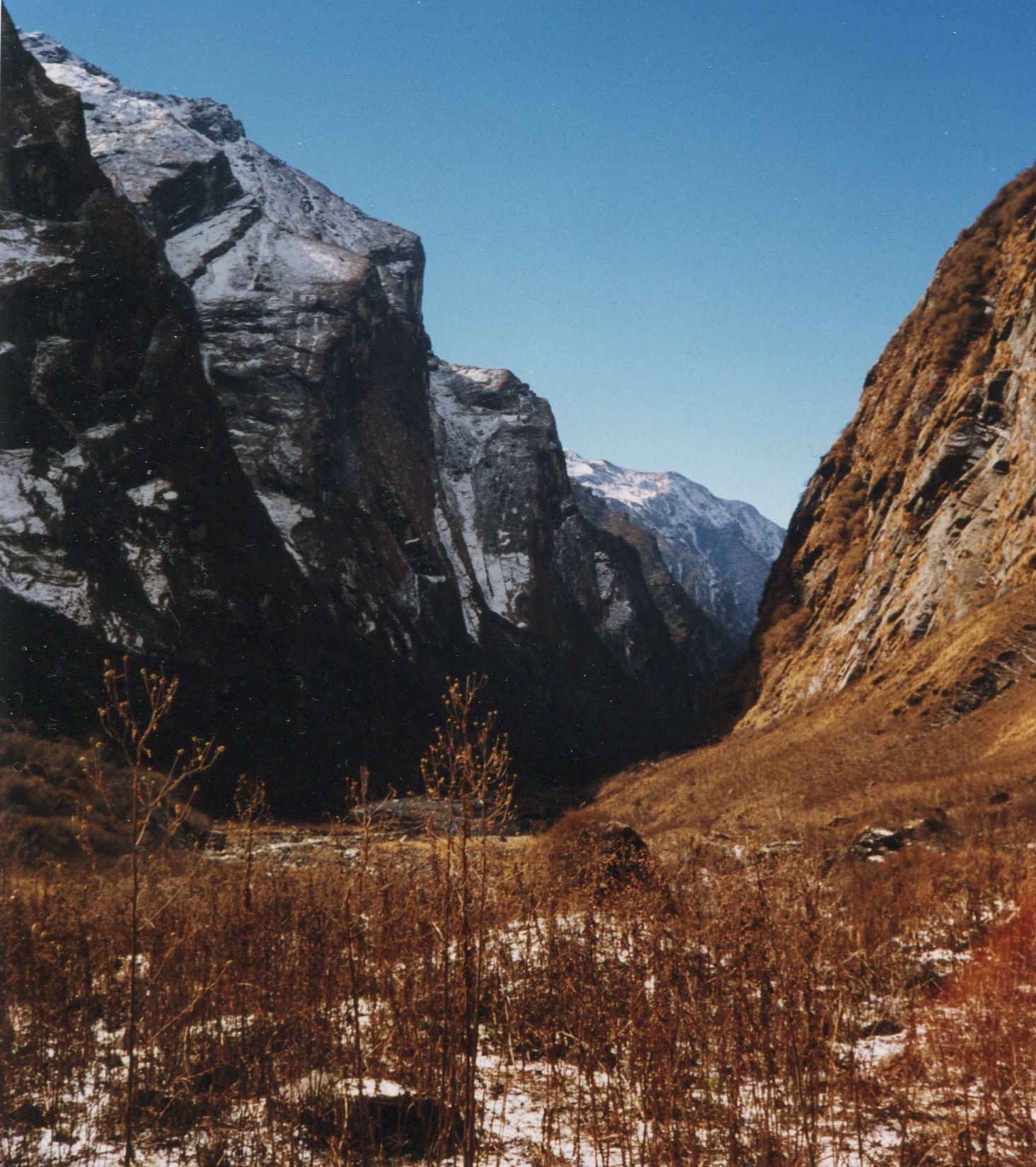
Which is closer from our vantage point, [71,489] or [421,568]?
Result: [71,489]

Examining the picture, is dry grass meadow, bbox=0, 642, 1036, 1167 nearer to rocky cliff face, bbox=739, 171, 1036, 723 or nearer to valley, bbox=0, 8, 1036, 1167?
valley, bbox=0, 8, 1036, 1167

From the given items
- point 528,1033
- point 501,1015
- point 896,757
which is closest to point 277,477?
point 896,757

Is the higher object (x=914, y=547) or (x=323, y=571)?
(x=323, y=571)

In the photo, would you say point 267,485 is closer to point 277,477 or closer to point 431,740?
point 277,477

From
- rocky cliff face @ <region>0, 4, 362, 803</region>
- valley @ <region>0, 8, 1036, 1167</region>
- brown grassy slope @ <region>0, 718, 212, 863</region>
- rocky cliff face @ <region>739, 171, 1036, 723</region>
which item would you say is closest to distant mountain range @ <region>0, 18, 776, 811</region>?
rocky cliff face @ <region>0, 4, 362, 803</region>

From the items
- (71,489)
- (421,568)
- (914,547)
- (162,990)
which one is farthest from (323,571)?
(162,990)

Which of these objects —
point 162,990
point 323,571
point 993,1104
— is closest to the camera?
point 993,1104

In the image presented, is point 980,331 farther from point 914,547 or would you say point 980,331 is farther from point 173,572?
point 173,572
